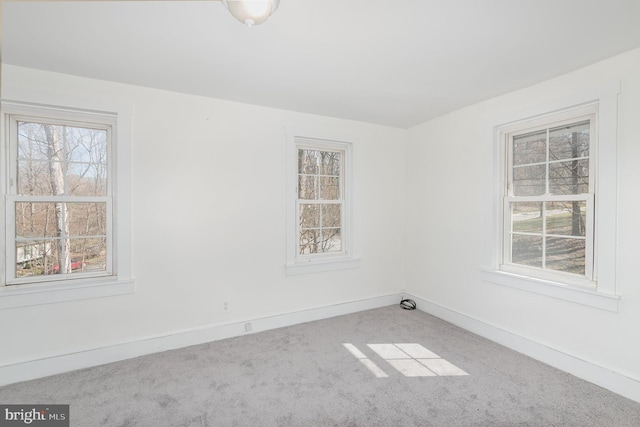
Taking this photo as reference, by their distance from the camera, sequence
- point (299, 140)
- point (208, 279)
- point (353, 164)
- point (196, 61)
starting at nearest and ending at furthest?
point (196, 61)
point (208, 279)
point (299, 140)
point (353, 164)

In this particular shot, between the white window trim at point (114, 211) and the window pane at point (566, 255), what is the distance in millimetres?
3809

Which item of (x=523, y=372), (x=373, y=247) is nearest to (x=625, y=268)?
(x=523, y=372)

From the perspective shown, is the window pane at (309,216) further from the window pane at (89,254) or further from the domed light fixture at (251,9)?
the domed light fixture at (251,9)

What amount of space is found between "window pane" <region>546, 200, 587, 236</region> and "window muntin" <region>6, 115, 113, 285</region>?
13.2 feet

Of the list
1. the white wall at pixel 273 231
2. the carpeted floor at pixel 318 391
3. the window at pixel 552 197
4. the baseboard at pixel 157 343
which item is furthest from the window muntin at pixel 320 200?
the window at pixel 552 197

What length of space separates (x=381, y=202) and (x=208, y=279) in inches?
92.2

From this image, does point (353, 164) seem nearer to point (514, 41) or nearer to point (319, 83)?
point (319, 83)

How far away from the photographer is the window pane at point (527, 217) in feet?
10.4

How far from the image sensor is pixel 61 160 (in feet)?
9.58

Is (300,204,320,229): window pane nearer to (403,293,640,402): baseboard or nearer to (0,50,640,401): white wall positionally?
(0,50,640,401): white wall

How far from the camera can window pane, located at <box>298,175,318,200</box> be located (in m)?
4.02

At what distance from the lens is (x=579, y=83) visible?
2.76 m

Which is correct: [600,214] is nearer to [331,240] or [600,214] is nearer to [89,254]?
[331,240]

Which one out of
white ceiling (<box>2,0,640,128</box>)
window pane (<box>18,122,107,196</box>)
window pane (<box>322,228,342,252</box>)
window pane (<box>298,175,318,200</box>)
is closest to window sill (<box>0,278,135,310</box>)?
window pane (<box>18,122,107,196</box>)
